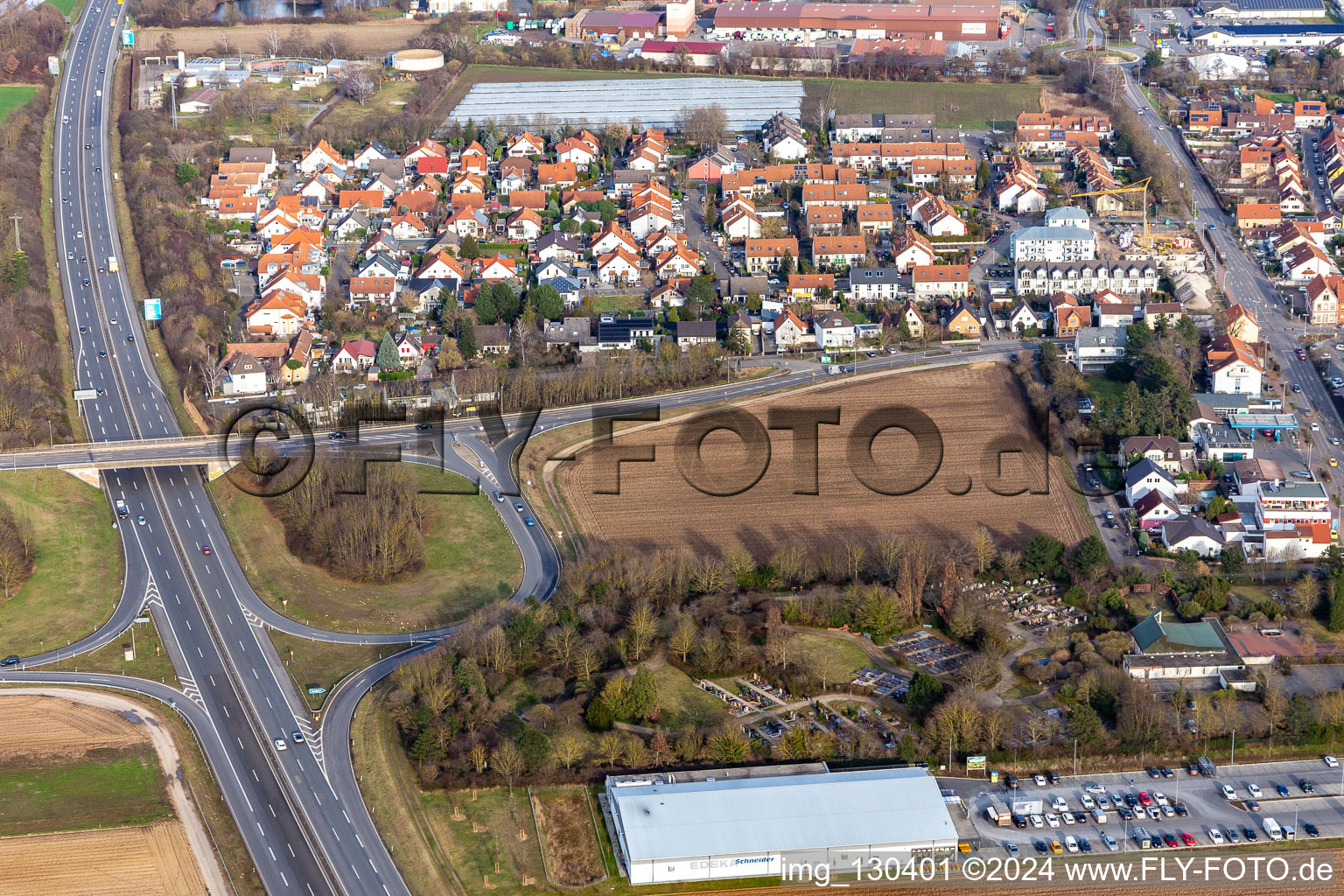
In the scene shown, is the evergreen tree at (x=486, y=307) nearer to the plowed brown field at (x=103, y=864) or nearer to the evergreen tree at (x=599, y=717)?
the evergreen tree at (x=599, y=717)

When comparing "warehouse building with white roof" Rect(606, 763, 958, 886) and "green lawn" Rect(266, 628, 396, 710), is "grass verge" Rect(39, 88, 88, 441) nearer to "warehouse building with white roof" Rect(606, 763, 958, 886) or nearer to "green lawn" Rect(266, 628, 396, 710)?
"green lawn" Rect(266, 628, 396, 710)

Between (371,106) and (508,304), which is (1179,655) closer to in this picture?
(508,304)

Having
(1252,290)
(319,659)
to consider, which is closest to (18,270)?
(319,659)

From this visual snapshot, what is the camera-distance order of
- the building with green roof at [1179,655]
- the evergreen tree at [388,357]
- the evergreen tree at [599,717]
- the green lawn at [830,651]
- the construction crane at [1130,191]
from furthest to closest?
the construction crane at [1130,191], the evergreen tree at [388,357], the green lawn at [830,651], the building with green roof at [1179,655], the evergreen tree at [599,717]

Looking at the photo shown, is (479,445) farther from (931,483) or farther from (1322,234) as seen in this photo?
(1322,234)

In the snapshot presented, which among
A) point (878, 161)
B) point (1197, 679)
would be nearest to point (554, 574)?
point (1197, 679)

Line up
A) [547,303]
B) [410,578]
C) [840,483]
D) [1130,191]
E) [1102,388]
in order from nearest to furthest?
[410,578] < [840,483] < [1102,388] < [547,303] < [1130,191]

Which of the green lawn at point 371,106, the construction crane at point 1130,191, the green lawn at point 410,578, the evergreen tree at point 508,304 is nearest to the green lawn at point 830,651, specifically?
the green lawn at point 410,578
